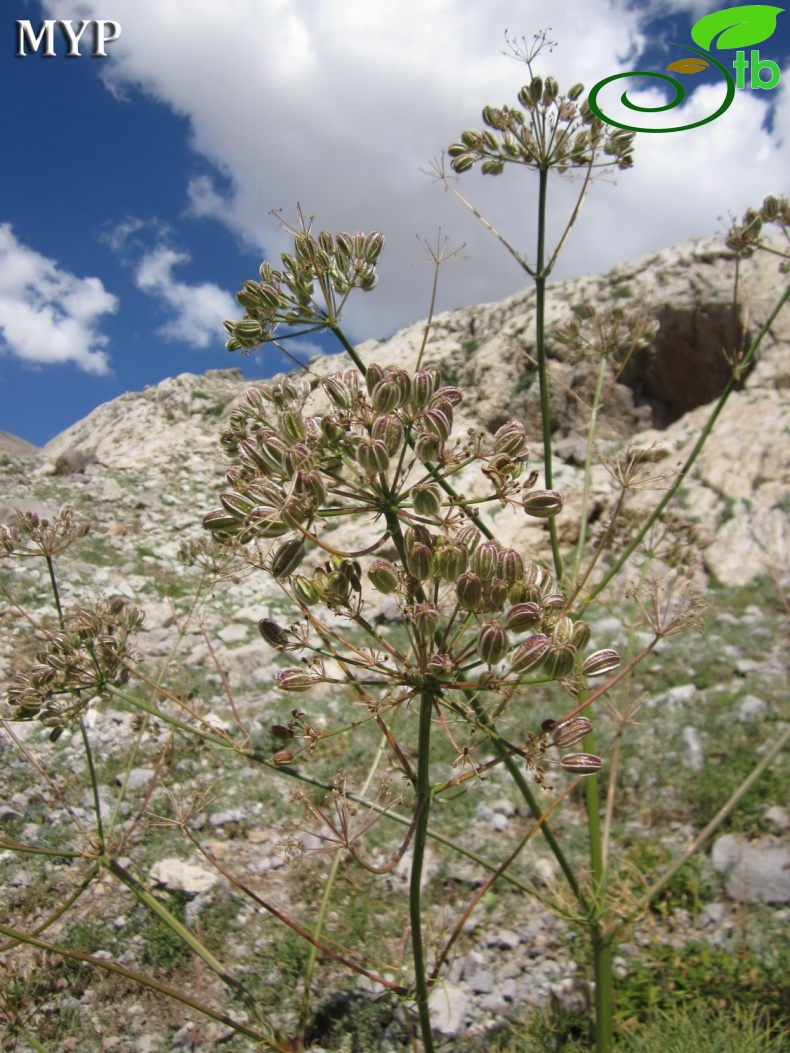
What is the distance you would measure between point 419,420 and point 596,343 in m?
2.34

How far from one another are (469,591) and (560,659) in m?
0.27

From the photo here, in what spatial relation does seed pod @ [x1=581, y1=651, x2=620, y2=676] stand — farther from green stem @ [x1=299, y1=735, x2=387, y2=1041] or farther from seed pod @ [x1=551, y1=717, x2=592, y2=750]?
green stem @ [x1=299, y1=735, x2=387, y2=1041]

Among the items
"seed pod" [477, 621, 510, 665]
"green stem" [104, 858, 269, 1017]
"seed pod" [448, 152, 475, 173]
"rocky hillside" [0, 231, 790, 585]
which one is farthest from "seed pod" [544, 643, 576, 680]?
"rocky hillside" [0, 231, 790, 585]

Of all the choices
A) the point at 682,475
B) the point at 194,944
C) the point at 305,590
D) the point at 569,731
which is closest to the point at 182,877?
the point at 194,944

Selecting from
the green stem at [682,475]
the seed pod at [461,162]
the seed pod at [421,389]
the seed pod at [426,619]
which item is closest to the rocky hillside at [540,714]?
the green stem at [682,475]

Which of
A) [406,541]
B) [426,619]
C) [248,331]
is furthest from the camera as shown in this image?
[248,331]

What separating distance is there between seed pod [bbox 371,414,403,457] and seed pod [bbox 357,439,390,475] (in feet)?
0.10

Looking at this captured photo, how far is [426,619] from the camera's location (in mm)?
1444

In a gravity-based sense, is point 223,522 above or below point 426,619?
above

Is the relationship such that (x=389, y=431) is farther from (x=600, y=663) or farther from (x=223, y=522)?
(x=600, y=663)

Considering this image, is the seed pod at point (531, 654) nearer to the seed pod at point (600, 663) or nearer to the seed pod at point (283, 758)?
the seed pod at point (600, 663)

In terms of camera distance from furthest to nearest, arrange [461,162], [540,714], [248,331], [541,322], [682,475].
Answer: [540,714] → [461,162] → [541,322] → [682,475] → [248,331]

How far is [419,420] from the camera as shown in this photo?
1653mm

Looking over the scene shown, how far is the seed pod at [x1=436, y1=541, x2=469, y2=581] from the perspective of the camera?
59.4 inches
